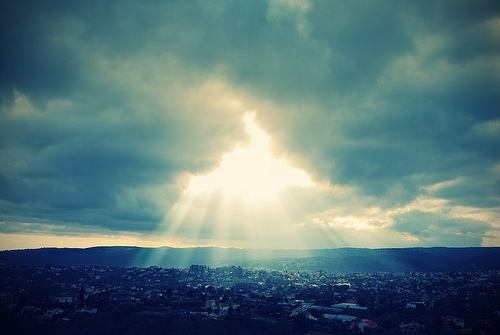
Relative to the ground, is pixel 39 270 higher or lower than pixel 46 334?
higher

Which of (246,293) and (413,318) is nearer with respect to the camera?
(413,318)

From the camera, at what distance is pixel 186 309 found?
120 m

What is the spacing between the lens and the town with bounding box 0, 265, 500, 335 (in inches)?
4067

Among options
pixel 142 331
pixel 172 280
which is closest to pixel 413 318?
pixel 142 331

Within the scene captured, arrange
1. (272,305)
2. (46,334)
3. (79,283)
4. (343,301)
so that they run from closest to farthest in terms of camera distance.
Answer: (46,334) → (272,305) → (343,301) → (79,283)

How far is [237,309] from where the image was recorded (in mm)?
118938

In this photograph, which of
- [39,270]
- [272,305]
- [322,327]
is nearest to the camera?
[322,327]

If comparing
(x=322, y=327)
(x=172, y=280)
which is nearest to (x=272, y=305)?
(x=322, y=327)

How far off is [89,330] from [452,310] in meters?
108

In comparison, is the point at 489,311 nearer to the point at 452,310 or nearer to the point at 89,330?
the point at 452,310

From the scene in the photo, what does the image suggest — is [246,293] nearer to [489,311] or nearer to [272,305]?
[272,305]

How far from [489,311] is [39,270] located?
7465 inches

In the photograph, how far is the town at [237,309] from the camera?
103 meters

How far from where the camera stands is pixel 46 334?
10044cm
